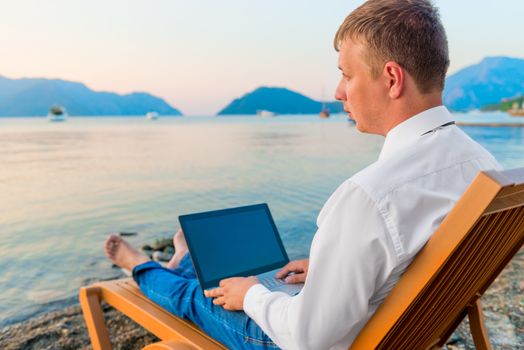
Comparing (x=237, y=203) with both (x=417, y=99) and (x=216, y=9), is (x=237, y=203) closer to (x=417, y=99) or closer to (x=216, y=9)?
(x=417, y=99)

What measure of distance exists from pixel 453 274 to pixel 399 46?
67cm

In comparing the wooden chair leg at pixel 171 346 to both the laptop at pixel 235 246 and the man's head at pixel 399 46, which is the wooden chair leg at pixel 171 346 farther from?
the man's head at pixel 399 46

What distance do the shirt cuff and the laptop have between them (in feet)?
1.06

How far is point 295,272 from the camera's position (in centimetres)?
213

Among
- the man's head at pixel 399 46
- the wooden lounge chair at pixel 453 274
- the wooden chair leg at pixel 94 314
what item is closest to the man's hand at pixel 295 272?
the wooden lounge chair at pixel 453 274

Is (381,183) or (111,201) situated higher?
(381,183)

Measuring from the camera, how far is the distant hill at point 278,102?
4326 inches

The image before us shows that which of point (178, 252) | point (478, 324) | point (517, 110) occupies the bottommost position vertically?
point (517, 110)

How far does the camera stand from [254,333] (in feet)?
5.98

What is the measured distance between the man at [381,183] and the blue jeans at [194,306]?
0.26 feet

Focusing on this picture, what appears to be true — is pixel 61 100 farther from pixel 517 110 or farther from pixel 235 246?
pixel 235 246

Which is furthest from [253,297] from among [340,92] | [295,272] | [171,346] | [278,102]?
[278,102]

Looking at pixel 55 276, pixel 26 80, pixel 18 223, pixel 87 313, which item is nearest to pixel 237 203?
pixel 18 223

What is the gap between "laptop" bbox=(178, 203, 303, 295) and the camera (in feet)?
6.95
